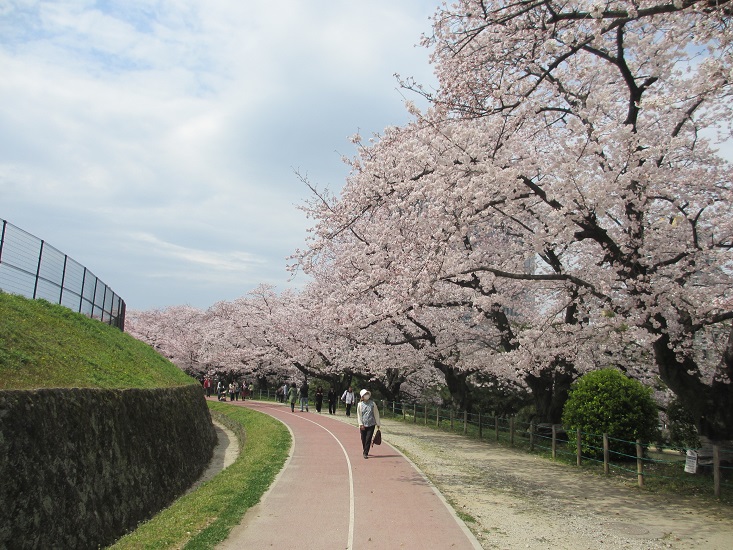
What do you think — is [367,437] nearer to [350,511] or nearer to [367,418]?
[367,418]

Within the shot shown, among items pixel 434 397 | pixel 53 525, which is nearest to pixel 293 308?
pixel 434 397

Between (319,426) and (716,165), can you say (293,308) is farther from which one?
(716,165)

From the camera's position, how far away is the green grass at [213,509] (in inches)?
288

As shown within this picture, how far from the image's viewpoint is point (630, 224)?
12.0 meters

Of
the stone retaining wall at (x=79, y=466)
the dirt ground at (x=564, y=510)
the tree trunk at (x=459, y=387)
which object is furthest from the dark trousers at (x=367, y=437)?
the tree trunk at (x=459, y=387)

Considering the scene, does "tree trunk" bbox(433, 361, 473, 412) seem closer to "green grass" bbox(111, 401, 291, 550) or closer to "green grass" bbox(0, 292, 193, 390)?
"green grass" bbox(111, 401, 291, 550)

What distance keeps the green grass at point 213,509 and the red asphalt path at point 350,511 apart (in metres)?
0.22

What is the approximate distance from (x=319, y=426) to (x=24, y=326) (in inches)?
581

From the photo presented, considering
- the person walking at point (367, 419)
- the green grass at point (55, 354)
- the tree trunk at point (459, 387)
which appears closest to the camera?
the green grass at point (55, 354)

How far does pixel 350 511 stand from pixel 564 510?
147 inches

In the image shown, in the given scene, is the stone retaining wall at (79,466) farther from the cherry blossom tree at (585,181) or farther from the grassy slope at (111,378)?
the cherry blossom tree at (585,181)

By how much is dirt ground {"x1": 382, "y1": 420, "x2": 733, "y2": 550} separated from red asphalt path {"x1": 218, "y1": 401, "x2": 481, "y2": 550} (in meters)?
0.46

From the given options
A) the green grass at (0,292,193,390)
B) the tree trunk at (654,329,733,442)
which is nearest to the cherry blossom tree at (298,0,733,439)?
the tree trunk at (654,329,733,442)

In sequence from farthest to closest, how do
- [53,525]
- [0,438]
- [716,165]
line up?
[716,165] < [53,525] < [0,438]
